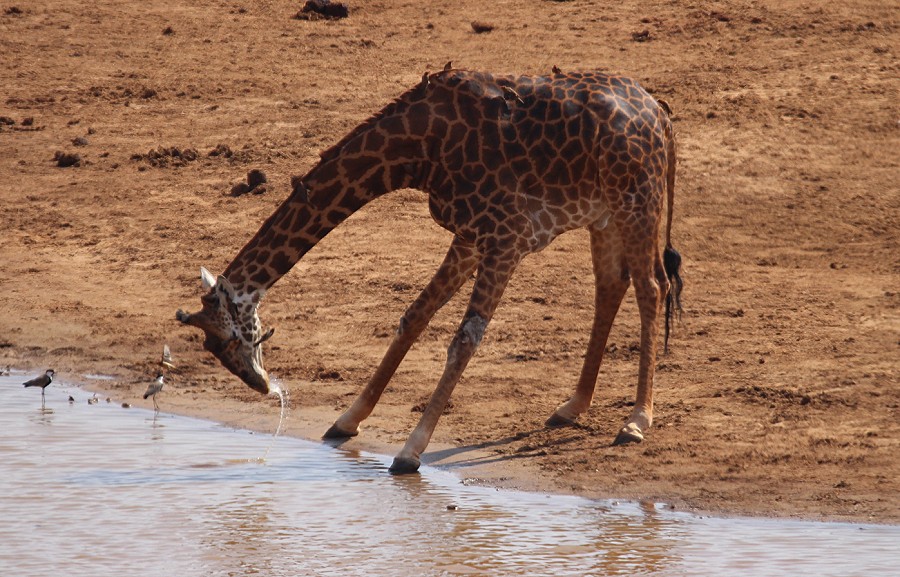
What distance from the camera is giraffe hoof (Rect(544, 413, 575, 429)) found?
962 centimetres

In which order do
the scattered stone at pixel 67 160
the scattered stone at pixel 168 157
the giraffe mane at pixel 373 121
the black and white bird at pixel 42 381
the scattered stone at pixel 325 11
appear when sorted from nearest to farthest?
1. the giraffe mane at pixel 373 121
2. the black and white bird at pixel 42 381
3. the scattered stone at pixel 168 157
4. the scattered stone at pixel 67 160
5. the scattered stone at pixel 325 11

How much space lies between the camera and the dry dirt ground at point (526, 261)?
30.4ft

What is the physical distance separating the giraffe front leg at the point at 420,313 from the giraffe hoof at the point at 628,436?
1.42 metres

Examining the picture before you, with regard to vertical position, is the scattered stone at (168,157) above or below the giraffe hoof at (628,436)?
above

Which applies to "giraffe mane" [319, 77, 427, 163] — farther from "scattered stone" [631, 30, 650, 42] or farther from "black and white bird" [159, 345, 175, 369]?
"scattered stone" [631, 30, 650, 42]

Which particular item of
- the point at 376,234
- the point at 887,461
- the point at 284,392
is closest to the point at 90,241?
the point at 376,234

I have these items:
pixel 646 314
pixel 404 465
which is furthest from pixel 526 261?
pixel 404 465

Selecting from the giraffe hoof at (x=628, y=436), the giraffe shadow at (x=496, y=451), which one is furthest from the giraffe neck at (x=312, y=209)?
the giraffe hoof at (x=628, y=436)

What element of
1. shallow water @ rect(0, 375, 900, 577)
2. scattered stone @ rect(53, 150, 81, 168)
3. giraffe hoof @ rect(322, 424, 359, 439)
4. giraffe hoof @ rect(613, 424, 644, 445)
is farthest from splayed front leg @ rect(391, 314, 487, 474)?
scattered stone @ rect(53, 150, 81, 168)

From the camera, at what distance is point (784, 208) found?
1355 centimetres

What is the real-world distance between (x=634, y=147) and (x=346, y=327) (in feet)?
11.5

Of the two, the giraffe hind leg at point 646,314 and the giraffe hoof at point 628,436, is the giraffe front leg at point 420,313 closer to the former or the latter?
the giraffe hind leg at point 646,314

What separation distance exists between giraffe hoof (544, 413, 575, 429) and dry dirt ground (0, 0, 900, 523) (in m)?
0.07

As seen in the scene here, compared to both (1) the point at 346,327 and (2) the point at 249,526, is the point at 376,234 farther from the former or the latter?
(2) the point at 249,526
